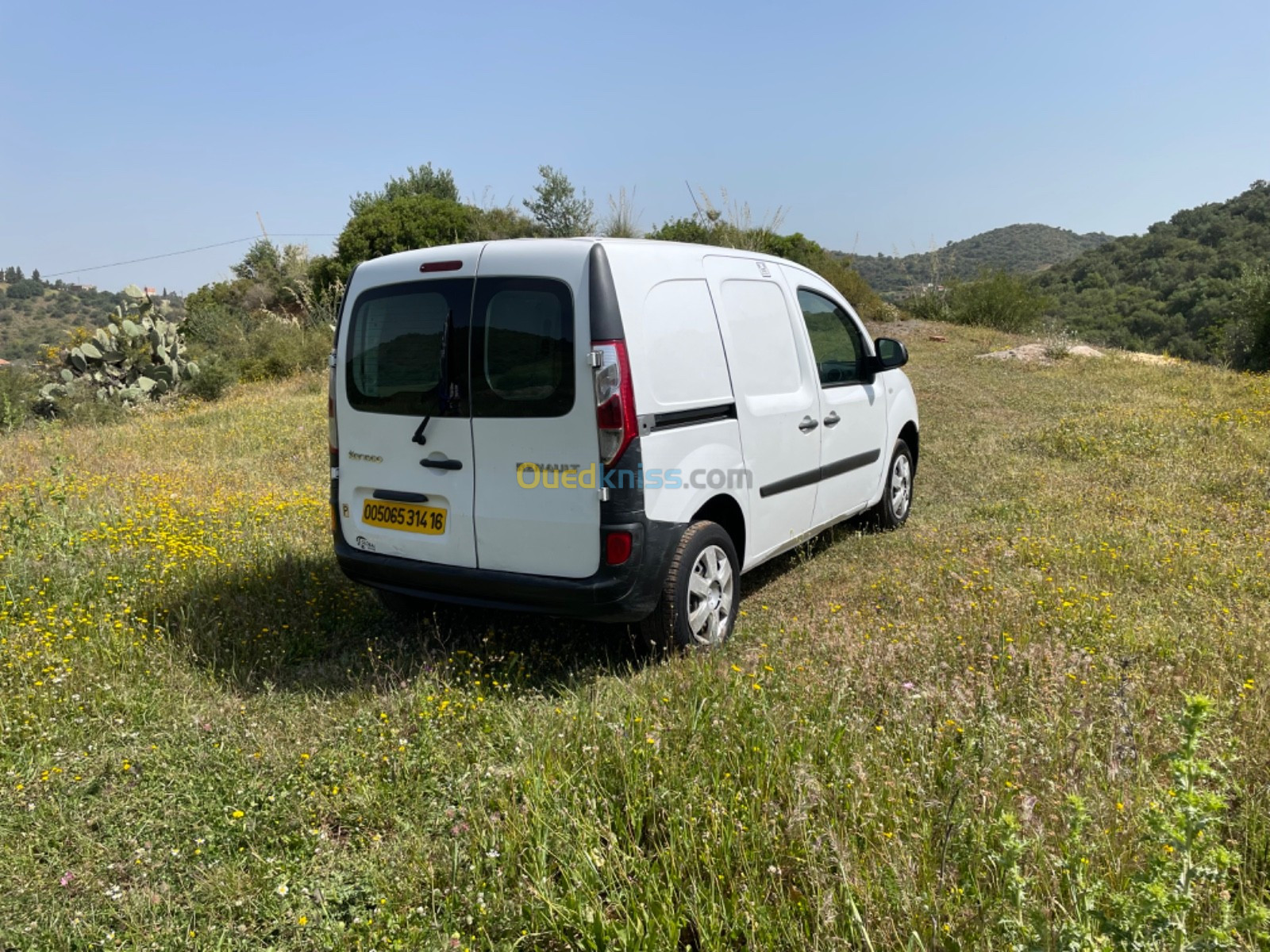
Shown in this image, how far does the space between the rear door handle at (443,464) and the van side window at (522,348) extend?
0.84 ft

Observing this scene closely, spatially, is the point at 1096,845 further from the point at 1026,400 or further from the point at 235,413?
the point at 235,413

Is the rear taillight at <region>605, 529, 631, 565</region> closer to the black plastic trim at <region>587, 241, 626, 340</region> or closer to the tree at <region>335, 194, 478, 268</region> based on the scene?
the black plastic trim at <region>587, 241, 626, 340</region>

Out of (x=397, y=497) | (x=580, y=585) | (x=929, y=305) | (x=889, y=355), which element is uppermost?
(x=929, y=305)

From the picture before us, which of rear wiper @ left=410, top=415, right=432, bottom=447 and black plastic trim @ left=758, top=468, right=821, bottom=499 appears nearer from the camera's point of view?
rear wiper @ left=410, top=415, right=432, bottom=447

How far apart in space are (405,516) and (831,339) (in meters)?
2.94

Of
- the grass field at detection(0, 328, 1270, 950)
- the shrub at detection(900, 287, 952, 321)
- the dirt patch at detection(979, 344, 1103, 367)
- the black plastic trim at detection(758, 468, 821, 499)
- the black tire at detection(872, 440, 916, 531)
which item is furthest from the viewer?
the shrub at detection(900, 287, 952, 321)

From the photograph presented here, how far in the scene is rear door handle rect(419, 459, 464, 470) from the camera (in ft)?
12.1

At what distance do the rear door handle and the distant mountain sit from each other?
64.7ft

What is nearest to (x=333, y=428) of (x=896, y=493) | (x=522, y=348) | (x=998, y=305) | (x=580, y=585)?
(x=522, y=348)

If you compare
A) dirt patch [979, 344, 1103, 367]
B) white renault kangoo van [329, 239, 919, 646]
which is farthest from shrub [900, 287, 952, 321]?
white renault kangoo van [329, 239, 919, 646]

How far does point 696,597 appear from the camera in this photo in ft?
12.7

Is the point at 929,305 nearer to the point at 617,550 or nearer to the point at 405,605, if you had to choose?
the point at 405,605

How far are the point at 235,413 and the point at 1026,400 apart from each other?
11108 mm

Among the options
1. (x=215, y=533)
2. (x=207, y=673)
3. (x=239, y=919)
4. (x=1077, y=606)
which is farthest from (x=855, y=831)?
(x=215, y=533)
